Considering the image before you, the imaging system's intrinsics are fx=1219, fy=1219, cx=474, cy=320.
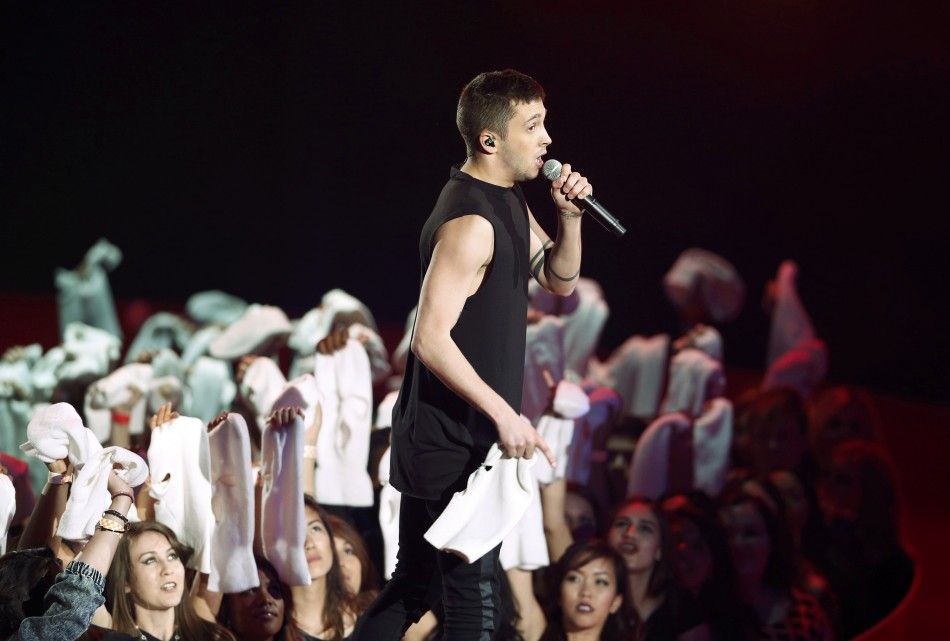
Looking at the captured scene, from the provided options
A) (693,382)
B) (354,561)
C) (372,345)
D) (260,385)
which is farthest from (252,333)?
(693,382)

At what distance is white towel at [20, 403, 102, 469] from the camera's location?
8.51 feet

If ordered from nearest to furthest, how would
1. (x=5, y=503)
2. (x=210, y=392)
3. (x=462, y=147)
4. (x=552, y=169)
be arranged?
(x=552, y=169), (x=5, y=503), (x=210, y=392), (x=462, y=147)

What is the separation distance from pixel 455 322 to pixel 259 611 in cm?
Answer: 124

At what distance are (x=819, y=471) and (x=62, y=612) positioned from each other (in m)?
3.62

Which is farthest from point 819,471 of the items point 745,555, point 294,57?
point 294,57

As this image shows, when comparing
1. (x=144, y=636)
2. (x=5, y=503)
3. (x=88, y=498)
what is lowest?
(x=144, y=636)

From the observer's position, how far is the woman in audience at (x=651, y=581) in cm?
354

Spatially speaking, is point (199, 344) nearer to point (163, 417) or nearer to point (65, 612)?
point (163, 417)

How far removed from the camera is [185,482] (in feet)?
9.86

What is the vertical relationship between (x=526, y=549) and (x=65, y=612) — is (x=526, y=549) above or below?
above

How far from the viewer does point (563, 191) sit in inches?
92.2

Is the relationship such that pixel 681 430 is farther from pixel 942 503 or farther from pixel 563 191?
pixel 563 191

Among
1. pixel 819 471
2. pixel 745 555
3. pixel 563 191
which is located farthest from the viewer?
pixel 819 471

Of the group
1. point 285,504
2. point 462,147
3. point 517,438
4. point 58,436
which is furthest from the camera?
point 462,147
